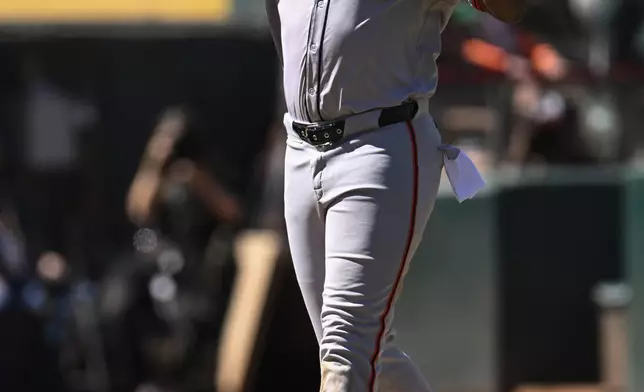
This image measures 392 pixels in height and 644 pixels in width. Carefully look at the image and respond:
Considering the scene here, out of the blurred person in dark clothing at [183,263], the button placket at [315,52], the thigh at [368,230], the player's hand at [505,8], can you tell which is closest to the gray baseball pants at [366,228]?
the thigh at [368,230]

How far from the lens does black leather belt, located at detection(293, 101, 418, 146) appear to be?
3.57m

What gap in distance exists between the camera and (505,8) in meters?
3.52

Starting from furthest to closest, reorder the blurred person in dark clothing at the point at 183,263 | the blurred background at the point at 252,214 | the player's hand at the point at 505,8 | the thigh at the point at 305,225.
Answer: the blurred person in dark clothing at the point at 183,263 → the blurred background at the point at 252,214 → the thigh at the point at 305,225 → the player's hand at the point at 505,8

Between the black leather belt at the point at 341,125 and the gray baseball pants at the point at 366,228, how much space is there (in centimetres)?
2

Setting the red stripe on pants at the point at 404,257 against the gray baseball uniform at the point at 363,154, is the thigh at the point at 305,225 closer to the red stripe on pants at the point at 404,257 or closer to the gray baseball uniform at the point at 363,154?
the gray baseball uniform at the point at 363,154

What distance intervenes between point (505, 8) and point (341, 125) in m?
0.52

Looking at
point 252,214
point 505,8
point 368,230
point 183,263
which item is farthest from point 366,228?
point 252,214

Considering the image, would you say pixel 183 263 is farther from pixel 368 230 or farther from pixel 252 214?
pixel 368 230

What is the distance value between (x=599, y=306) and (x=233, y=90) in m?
2.90

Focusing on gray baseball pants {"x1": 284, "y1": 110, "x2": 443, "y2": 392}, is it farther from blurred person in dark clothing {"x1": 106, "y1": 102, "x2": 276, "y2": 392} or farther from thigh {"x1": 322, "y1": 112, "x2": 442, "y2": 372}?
blurred person in dark clothing {"x1": 106, "y1": 102, "x2": 276, "y2": 392}

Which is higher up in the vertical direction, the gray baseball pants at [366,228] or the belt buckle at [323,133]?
→ the belt buckle at [323,133]

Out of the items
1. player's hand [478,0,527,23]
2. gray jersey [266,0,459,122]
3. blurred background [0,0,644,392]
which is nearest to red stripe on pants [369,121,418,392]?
gray jersey [266,0,459,122]

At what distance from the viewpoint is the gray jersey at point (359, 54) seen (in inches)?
139

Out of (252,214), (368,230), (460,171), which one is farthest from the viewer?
(252,214)
